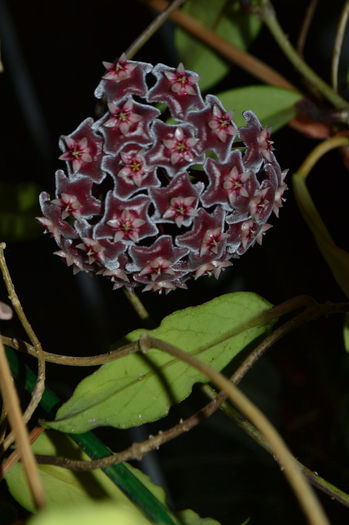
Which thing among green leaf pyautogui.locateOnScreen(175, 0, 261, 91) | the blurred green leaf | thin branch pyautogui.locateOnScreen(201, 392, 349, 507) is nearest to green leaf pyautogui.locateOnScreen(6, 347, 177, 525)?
the blurred green leaf

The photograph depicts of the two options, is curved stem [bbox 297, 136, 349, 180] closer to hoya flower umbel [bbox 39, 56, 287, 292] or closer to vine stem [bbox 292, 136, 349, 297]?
vine stem [bbox 292, 136, 349, 297]

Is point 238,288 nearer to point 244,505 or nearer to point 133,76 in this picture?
point 244,505

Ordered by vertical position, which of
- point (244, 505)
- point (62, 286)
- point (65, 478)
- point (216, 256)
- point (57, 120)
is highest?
point (57, 120)

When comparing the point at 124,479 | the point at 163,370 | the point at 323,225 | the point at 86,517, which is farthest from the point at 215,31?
the point at 86,517

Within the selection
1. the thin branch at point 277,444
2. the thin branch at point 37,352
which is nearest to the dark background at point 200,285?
the thin branch at point 37,352

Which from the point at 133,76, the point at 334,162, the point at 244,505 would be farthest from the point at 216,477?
the point at 133,76

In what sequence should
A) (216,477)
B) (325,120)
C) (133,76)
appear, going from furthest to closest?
(216,477)
(325,120)
(133,76)
